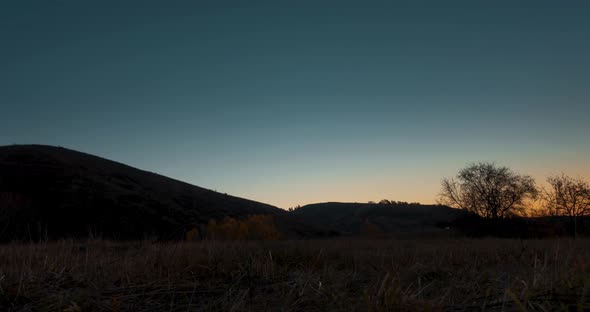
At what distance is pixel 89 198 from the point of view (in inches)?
2143

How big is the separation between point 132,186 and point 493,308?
74.2m

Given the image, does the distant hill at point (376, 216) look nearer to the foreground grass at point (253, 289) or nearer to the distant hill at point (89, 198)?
the distant hill at point (89, 198)

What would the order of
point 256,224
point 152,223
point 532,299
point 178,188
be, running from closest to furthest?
point 532,299 < point 256,224 < point 152,223 < point 178,188

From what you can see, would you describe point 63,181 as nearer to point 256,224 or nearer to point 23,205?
point 23,205

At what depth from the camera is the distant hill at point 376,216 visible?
98044mm

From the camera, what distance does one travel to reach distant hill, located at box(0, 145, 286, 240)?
46188 millimetres

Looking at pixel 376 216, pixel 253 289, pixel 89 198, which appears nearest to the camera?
pixel 253 289

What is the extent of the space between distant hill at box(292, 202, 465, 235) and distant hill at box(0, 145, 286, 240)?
102 feet

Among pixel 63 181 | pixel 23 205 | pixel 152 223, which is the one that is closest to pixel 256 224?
pixel 152 223

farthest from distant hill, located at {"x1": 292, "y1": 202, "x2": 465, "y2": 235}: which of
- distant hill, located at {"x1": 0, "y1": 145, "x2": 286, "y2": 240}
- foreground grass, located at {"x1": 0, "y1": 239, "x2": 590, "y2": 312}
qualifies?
foreground grass, located at {"x1": 0, "y1": 239, "x2": 590, "y2": 312}

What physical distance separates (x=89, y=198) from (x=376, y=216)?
3096 inches

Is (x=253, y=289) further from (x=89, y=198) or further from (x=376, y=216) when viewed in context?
(x=376, y=216)

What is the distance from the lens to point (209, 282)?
300 cm

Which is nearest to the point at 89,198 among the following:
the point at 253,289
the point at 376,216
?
the point at 253,289
